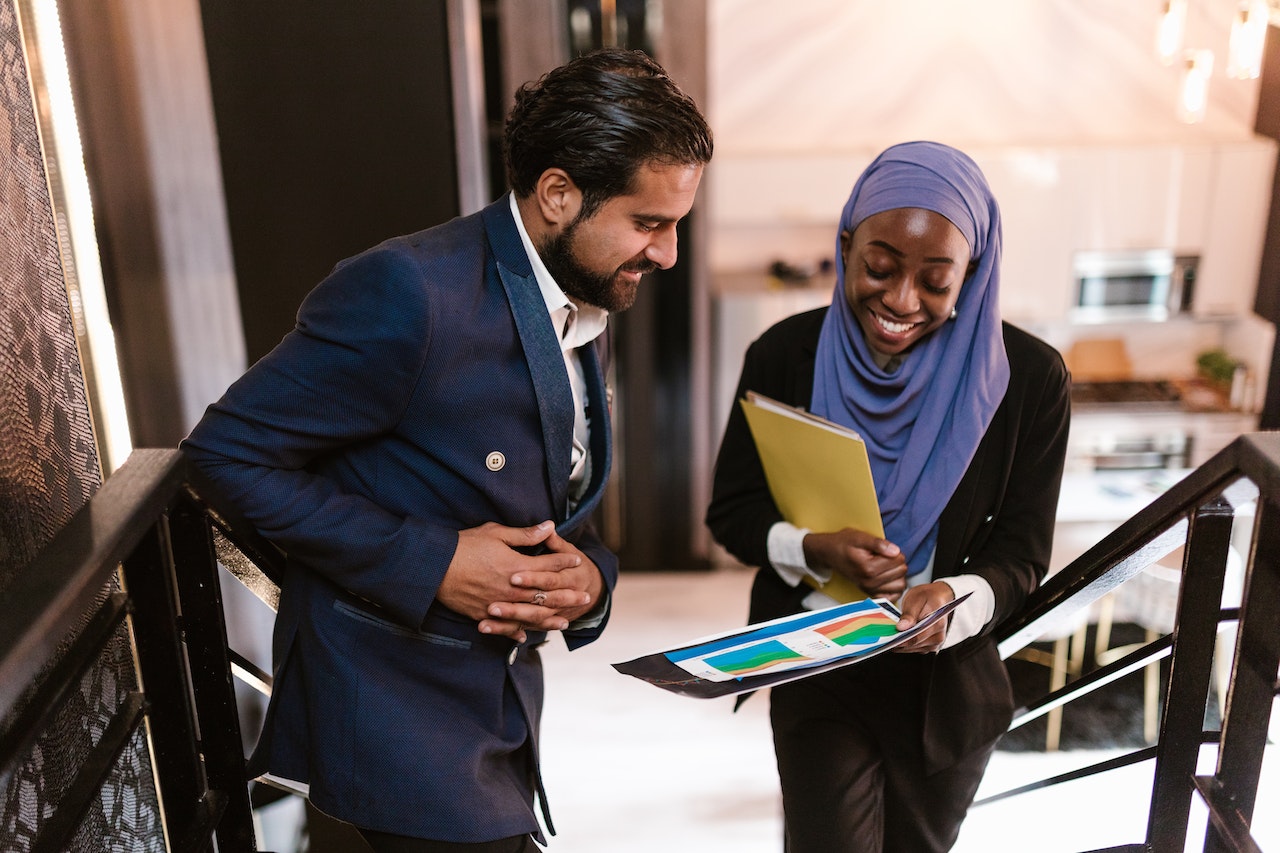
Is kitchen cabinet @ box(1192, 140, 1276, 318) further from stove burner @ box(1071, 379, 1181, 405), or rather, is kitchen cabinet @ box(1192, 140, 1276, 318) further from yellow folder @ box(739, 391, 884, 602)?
yellow folder @ box(739, 391, 884, 602)

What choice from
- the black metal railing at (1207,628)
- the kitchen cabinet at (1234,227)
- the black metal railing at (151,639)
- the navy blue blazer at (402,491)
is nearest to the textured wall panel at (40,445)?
the black metal railing at (151,639)

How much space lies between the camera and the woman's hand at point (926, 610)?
4.95 feet

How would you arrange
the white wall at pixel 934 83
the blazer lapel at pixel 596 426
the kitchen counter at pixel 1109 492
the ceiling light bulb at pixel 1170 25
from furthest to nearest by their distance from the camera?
the white wall at pixel 934 83, the kitchen counter at pixel 1109 492, the ceiling light bulb at pixel 1170 25, the blazer lapel at pixel 596 426

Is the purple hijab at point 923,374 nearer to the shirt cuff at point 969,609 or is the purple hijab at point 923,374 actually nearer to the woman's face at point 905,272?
the woman's face at point 905,272

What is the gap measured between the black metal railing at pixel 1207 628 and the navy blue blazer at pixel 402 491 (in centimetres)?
74

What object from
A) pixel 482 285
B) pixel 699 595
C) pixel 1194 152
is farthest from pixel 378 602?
pixel 1194 152

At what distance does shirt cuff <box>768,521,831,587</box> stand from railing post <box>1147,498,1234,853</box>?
53 centimetres

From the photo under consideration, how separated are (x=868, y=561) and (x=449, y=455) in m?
0.64

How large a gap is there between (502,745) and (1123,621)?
4053 mm

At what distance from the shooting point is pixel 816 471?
5.57ft

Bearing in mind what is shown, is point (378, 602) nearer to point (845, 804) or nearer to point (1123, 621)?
point (845, 804)

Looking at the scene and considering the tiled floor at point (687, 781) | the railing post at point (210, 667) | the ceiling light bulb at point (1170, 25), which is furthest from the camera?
the ceiling light bulb at point (1170, 25)

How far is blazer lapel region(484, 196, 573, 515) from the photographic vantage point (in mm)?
1422

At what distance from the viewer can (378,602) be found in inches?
56.7
